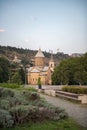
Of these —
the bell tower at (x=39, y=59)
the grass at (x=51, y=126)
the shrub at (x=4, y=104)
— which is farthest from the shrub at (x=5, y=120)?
the bell tower at (x=39, y=59)

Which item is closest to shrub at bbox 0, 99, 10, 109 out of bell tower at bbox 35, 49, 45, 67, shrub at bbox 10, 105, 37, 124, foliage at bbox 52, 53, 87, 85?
shrub at bbox 10, 105, 37, 124

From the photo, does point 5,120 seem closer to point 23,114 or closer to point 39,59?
point 23,114

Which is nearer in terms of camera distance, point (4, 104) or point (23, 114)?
point (23, 114)

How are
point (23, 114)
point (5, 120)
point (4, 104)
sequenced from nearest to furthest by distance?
point (5, 120) → point (23, 114) → point (4, 104)

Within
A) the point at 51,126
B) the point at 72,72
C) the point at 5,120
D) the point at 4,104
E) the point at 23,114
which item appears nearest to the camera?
the point at 5,120

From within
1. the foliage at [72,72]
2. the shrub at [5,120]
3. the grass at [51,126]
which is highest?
the foliage at [72,72]

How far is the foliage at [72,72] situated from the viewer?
81.4ft

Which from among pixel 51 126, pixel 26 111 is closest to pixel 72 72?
pixel 26 111

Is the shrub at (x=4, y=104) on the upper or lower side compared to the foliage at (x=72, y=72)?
lower

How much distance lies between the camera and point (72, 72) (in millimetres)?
26344

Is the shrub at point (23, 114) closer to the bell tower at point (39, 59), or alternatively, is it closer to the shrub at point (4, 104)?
the shrub at point (4, 104)

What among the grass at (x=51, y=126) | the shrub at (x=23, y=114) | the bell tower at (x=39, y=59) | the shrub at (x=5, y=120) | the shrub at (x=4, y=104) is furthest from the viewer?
the bell tower at (x=39, y=59)

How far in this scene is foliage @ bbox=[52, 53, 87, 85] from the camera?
24.8 m

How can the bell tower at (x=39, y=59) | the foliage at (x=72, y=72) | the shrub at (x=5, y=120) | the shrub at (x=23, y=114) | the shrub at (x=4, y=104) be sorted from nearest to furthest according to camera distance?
the shrub at (x=5, y=120), the shrub at (x=23, y=114), the shrub at (x=4, y=104), the foliage at (x=72, y=72), the bell tower at (x=39, y=59)
